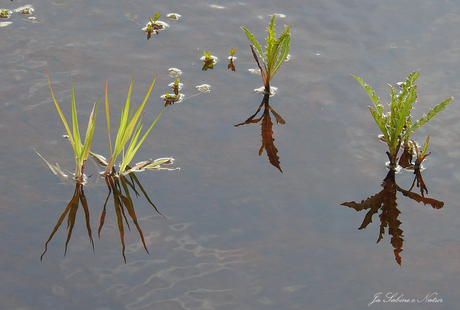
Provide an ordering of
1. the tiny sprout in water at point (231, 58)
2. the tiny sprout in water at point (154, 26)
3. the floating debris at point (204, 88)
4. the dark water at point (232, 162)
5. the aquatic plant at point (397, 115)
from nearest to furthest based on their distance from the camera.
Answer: the dark water at point (232, 162) < the aquatic plant at point (397, 115) < the floating debris at point (204, 88) < the tiny sprout in water at point (231, 58) < the tiny sprout in water at point (154, 26)

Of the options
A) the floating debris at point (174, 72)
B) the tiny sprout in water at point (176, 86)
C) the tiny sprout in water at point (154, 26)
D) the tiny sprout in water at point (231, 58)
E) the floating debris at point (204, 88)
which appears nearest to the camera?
the tiny sprout in water at point (176, 86)

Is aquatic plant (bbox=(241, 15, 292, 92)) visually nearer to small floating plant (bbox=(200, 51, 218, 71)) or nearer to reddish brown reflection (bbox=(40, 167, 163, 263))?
small floating plant (bbox=(200, 51, 218, 71))

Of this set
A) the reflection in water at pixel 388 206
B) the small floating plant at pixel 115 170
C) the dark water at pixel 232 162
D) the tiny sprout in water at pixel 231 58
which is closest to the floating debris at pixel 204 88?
the dark water at pixel 232 162

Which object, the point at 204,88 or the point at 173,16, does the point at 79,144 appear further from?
the point at 173,16

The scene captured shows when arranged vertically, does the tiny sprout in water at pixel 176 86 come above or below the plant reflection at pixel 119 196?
above

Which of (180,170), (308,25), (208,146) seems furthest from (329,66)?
A: (180,170)

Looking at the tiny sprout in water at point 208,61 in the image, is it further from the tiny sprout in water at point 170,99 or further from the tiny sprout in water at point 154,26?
the tiny sprout in water at point 154,26

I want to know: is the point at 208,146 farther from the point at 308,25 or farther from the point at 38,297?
the point at 308,25
